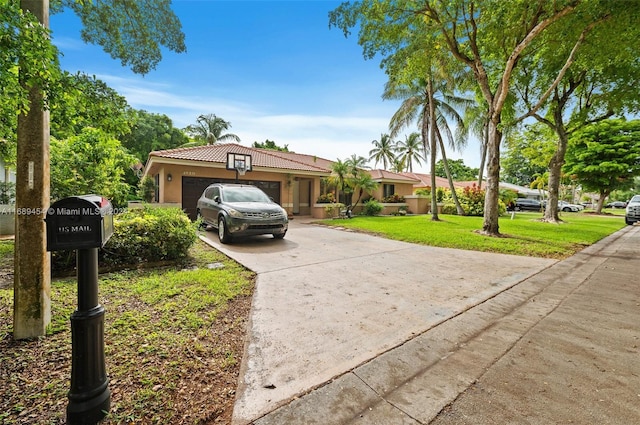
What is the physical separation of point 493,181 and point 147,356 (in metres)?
11.4

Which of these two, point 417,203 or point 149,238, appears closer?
point 149,238

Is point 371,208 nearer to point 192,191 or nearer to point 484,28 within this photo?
point 192,191

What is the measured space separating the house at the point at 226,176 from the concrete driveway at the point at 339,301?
720cm

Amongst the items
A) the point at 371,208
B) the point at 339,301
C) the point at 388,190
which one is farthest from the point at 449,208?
the point at 339,301

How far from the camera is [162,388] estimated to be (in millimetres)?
2023

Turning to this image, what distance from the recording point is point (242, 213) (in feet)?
24.7

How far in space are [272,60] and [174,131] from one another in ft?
72.8

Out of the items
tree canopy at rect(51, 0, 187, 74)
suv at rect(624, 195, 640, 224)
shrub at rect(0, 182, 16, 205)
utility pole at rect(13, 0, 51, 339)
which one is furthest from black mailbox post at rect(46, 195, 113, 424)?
suv at rect(624, 195, 640, 224)

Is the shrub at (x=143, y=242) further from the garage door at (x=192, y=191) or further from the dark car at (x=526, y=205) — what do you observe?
the dark car at (x=526, y=205)

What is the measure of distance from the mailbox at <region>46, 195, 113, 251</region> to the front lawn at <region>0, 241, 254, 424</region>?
1100mm

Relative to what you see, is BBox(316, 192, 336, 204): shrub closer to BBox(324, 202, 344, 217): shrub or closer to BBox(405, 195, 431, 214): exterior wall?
BBox(324, 202, 344, 217): shrub

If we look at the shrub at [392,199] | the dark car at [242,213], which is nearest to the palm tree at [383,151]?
the shrub at [392,199]

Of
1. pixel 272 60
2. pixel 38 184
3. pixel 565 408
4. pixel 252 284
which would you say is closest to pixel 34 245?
pixel 38 184

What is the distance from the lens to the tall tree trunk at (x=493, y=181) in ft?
33.3
